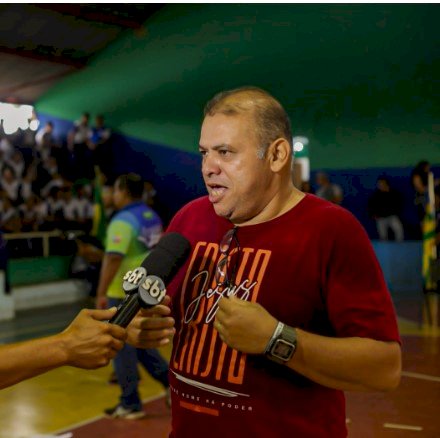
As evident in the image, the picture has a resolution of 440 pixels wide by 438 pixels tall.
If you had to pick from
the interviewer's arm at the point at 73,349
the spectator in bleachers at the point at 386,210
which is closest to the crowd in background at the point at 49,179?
the spectator in bleachers at the point at 386,210

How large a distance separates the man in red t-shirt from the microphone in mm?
78

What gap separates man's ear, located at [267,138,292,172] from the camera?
2.05 m

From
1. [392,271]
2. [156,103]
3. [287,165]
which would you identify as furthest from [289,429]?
[156,103]

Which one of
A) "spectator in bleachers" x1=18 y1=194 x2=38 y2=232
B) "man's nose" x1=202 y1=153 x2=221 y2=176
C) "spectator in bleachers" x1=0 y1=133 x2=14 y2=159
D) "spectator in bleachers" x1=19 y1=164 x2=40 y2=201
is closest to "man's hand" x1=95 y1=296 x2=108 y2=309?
"man's nose" x1=202 y1=153 x2=221 y2=176

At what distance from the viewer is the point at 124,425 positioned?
540cm

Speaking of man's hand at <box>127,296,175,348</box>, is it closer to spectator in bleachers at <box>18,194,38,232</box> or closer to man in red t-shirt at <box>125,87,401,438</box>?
man in red t-shirt at <box>125,87,401,438</box>

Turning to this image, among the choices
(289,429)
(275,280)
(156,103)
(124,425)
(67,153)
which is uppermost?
(156,103)

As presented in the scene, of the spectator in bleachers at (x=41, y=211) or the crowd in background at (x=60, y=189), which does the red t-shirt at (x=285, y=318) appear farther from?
the spectator in bleachers at (x=41, y=211)

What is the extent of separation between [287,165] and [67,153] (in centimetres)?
1541

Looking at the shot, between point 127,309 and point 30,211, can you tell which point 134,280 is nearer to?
point 127,309

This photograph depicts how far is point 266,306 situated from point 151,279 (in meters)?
0.33

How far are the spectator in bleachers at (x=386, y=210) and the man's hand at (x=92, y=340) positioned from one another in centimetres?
1238

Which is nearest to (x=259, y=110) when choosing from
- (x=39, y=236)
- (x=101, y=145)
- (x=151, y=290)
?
(x=151, y=290)

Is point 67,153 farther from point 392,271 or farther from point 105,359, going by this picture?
point 105,359
